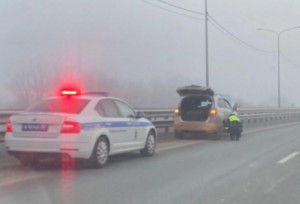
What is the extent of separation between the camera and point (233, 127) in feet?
58.0

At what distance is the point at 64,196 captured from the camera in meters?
6.73

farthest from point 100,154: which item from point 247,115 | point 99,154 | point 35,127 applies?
point 247,115

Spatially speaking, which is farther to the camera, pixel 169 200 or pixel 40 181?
pixel 40 181

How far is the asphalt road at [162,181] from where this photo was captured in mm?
6723

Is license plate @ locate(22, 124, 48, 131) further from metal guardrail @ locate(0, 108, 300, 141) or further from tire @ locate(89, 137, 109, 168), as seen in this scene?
metal guardrail @ locate(0, 108, 300, 141)

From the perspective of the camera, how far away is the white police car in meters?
8.93

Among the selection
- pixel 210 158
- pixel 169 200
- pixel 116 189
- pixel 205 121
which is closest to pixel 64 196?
pixel 116 189

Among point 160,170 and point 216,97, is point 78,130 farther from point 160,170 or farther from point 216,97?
point 216,97

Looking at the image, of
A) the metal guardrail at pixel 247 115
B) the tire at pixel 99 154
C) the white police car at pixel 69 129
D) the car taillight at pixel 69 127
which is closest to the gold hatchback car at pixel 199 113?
the metal guardrail at pixel 247 115

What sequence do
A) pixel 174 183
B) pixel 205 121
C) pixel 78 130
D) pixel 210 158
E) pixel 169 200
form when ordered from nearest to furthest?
pixel 169 200, pixel 174 183, pixel 78 130, pixel 210 158, pixel 205 121

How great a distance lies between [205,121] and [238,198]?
34.0ft

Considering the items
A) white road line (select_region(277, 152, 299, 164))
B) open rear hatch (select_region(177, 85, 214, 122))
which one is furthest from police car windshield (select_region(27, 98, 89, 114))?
open rear hatch (select_region(177, 85, 214, 122))

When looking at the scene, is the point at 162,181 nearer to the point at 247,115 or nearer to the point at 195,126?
the point at 195,126

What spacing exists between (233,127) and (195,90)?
206 centimetres
